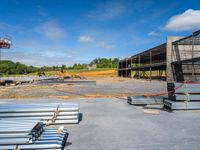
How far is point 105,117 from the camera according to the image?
8484mm

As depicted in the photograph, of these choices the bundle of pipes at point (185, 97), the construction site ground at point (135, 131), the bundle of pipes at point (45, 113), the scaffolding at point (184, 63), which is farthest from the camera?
the scaffolding at point (184, 63)

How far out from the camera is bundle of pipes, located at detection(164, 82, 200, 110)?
31.4ft

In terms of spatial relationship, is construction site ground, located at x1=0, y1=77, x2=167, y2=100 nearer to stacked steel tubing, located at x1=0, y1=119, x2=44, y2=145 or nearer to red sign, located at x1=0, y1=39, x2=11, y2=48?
stacked steel tubing, located at x1=0, y1=119, x2=44, y2=145

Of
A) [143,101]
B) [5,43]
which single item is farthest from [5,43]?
[143,101]

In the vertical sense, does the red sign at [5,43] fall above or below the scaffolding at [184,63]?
above

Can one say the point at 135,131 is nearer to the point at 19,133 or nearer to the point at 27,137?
the point at 27,137

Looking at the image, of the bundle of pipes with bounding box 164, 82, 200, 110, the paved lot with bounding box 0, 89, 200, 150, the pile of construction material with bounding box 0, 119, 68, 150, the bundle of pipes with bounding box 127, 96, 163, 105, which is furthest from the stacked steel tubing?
the bundle of pipes with bounding box 127, 96, 163, 105

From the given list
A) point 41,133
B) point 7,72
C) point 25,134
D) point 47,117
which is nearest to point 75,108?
point 47,117

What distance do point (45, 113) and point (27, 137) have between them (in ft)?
9.33

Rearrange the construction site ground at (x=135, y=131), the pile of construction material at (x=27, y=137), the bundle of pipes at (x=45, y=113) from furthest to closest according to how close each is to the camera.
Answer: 1. the bundle of pipes at (x=45, y=113)
2. the construction site ground at (x=135, y=131)
3. the pile of construction material at (x=27, y=137)

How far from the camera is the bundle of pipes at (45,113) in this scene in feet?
23.3

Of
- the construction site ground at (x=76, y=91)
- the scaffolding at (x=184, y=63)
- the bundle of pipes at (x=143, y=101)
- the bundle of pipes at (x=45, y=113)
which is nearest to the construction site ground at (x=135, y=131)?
the bundle of pipes at (x=45, y=113)

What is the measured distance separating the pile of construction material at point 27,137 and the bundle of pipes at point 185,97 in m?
6.40

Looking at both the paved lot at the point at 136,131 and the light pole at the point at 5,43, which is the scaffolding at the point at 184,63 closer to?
the paved lot at the point at 136,131
